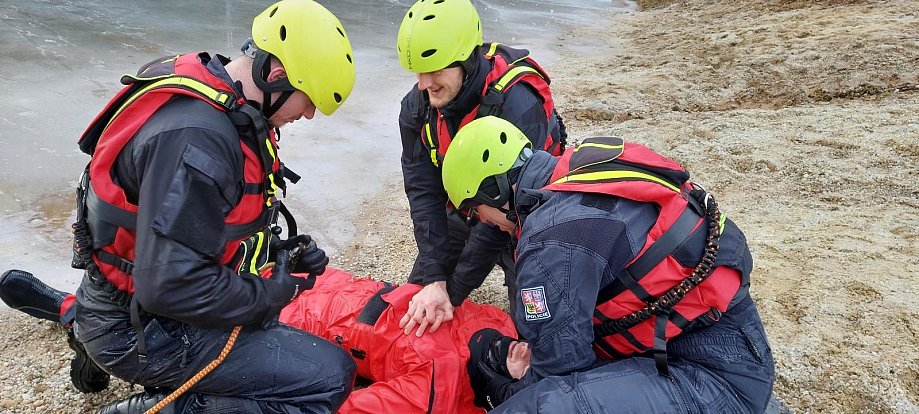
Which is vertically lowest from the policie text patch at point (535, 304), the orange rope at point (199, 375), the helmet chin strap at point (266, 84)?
the orange rope at point (199, 375)

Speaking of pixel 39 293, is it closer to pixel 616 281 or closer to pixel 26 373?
pixel 26 373

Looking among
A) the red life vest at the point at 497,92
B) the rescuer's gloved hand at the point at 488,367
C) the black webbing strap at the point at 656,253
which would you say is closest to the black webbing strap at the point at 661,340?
the black webbing strap at the point at 656,253

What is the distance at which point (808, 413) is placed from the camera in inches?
137

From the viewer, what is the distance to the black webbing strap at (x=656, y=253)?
8.09 feet

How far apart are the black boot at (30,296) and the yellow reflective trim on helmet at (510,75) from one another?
2.84 metres

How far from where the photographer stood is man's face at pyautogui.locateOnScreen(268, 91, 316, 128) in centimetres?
265

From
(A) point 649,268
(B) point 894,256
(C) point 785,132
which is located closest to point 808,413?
(A) point 649,268

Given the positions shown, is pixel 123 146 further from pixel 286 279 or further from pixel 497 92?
pixel 497 92

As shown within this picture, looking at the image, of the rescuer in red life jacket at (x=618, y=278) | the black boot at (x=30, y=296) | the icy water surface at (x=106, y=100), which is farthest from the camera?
the icy water surface at (x=106, y=100)

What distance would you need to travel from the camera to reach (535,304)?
247cm

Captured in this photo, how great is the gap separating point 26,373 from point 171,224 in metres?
2.11

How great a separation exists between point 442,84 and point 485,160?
1004mm

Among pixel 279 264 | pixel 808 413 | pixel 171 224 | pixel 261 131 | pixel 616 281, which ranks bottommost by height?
pixel 808 413

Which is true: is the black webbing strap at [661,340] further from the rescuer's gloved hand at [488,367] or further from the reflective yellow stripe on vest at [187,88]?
the reflective yellow stripe on vest at [187,88]
